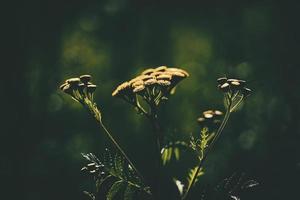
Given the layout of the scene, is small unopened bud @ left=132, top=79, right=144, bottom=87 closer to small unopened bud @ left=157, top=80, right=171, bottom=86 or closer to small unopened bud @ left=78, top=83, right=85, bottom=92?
small unopened bud @ left=157, top=80, right=171, bottom=86

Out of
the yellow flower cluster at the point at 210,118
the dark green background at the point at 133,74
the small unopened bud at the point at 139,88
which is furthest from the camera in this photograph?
the dark green background at the point at 133,74

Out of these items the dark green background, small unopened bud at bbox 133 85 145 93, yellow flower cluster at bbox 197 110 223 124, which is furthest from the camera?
the dark green background

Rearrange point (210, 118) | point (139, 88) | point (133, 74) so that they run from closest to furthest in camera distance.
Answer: point (139, 88)
point (210, 118)
point (133, 74)

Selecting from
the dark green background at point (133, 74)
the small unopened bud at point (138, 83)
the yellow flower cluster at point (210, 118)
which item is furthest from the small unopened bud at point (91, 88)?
the dark green background at point (133, 74)

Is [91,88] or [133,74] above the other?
[133,74]

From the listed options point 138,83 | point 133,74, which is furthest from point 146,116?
point 133,74

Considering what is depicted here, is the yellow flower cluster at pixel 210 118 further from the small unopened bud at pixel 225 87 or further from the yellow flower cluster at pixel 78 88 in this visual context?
the yellow flower cluster at pixel 78 88

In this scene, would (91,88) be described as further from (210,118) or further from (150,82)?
(210,118)

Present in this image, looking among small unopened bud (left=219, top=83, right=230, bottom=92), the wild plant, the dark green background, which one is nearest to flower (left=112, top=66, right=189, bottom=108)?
the wild plant

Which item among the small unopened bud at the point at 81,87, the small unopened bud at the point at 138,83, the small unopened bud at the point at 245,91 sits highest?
the small unopened bud at the point at 81,87
